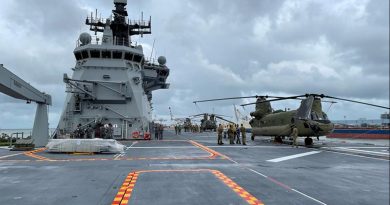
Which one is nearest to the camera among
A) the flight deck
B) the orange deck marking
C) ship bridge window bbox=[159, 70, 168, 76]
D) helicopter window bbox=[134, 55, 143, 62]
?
the orange deck marking

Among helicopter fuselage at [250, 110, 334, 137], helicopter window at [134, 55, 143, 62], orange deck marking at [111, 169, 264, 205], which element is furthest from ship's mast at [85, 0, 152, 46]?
orange deck marking at [111, 169, 264, 205]

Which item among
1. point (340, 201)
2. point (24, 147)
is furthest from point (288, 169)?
point (24, 147)

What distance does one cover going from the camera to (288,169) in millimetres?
12391

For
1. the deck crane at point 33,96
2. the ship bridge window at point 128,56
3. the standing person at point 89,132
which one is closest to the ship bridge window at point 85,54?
the ship bridge window at point 128,56

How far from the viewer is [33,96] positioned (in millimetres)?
20922

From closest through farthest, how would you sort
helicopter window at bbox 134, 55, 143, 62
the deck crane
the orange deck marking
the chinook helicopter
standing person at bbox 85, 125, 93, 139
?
the orange deck marking, the deck crane, the chinook helicopter, standing person at bbox 85, 125, 93, 139, helicopter window at bbox 134, 55, 143, 62

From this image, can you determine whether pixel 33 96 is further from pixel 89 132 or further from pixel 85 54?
pixel 85 54

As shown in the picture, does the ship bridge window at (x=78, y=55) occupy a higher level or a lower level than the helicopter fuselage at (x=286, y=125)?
higher

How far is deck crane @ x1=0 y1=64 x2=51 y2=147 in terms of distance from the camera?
54.7 feet

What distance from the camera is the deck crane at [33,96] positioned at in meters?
16.7

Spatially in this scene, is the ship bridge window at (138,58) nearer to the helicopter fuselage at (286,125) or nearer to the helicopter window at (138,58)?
the helicopter window at (138,58)

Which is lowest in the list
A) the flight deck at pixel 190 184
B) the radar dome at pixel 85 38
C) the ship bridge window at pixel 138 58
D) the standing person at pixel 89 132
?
the flight deck at pixel 190 184

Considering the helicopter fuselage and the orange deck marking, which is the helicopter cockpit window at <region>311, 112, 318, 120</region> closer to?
the helicopter fuselage

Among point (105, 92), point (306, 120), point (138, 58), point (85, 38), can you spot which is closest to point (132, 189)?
point (306, 120)
